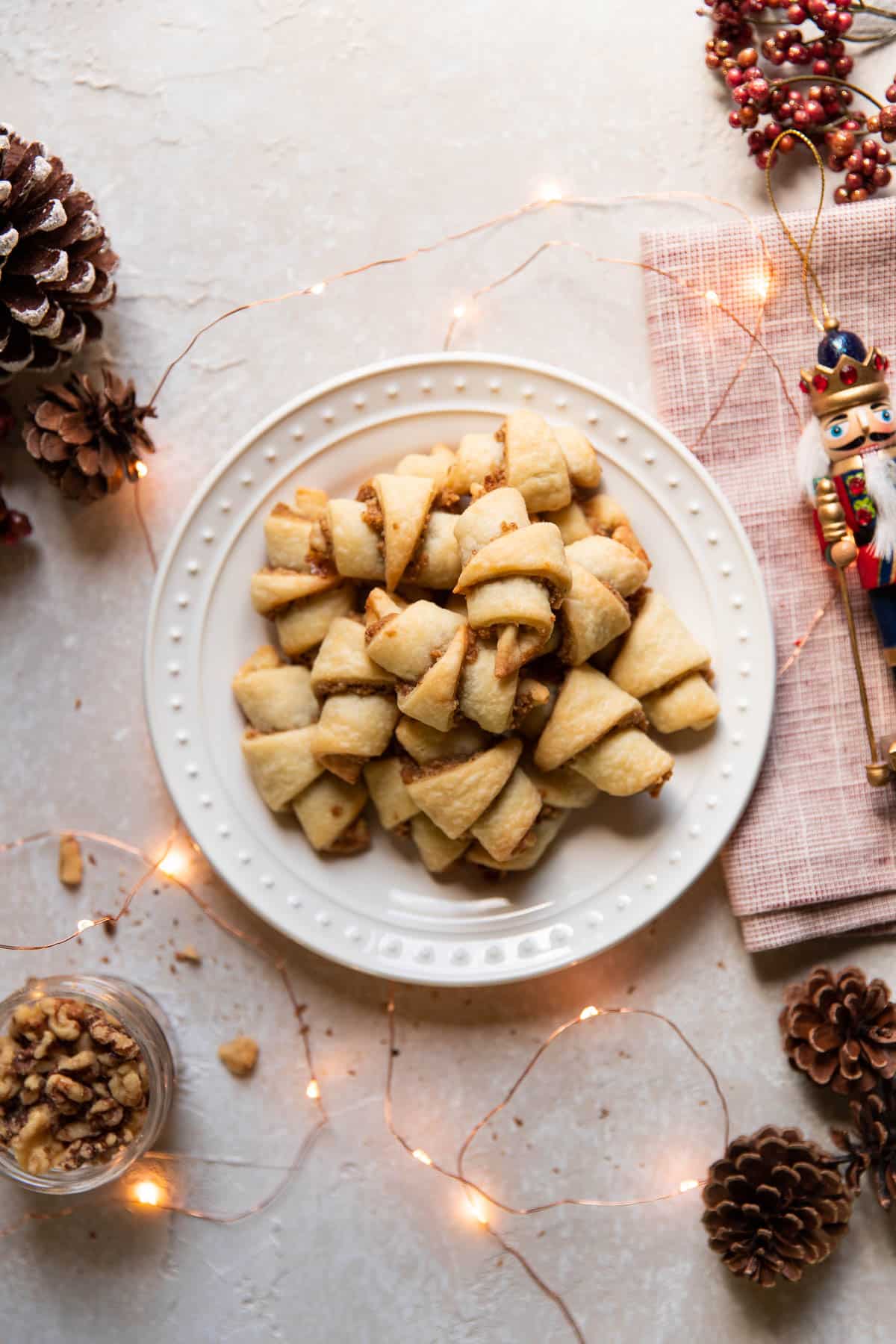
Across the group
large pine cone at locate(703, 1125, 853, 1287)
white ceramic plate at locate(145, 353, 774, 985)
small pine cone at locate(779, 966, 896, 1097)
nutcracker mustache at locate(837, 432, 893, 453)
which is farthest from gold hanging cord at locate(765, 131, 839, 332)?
large pine cone at locate(703, 1125, 853, 1287)

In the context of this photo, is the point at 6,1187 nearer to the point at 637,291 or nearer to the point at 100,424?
the point at 100,424

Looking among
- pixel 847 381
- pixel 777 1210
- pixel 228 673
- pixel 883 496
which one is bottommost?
pixel 777 1210

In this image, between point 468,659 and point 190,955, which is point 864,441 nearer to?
point 468,659

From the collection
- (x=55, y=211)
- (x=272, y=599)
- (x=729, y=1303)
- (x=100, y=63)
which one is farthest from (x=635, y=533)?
(x=729, y=1303)

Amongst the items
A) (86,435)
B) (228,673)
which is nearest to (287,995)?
(228,673)

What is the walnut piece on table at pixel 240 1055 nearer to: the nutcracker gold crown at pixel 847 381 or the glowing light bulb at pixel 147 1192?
the glowing light bulb at pixel 147 1192
